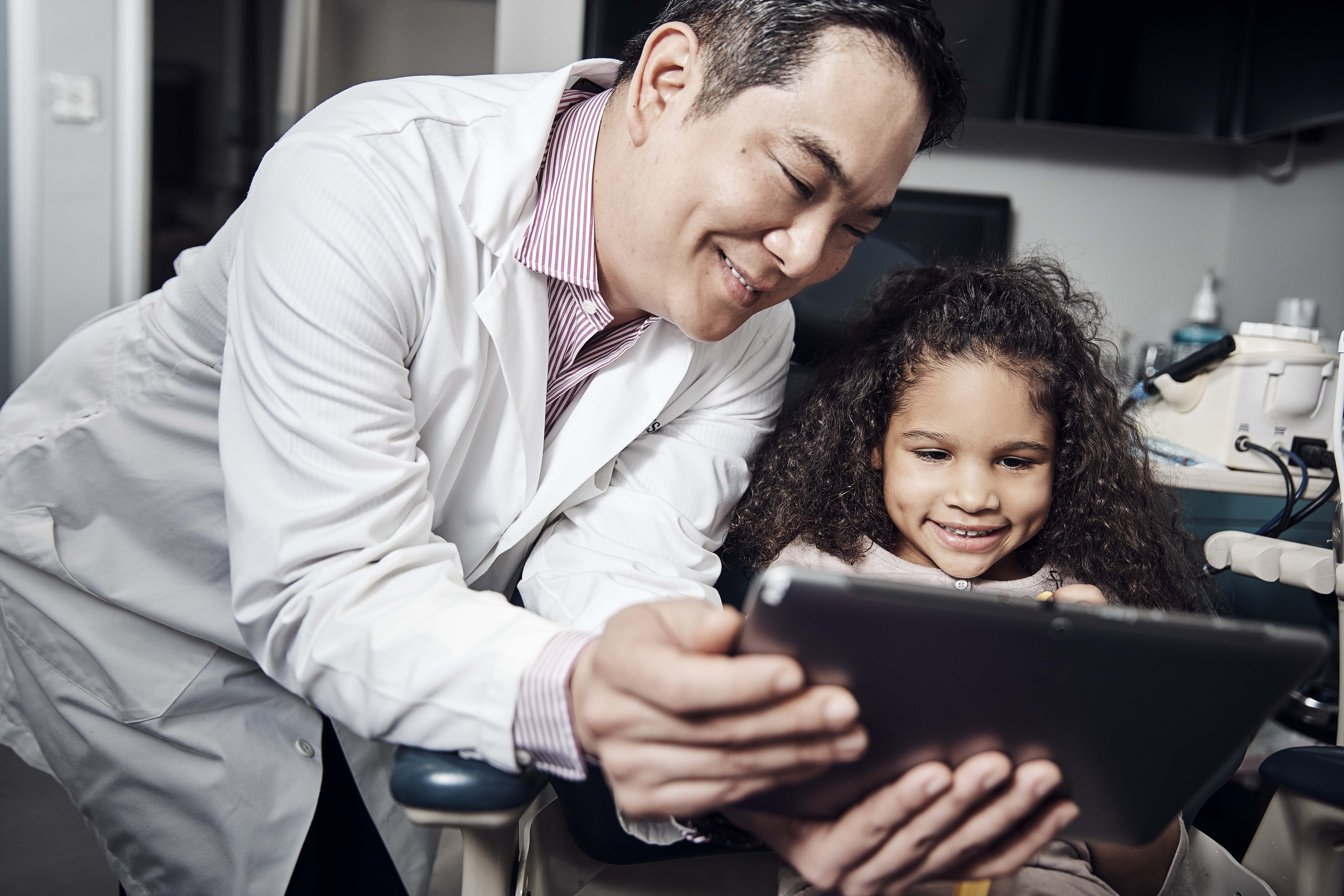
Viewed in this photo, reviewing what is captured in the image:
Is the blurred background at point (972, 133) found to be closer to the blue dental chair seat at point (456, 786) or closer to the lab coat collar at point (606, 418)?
the lab coat collar at point (606, 418)

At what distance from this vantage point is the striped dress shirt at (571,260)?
0.89 metres

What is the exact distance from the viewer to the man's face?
2.44 ft

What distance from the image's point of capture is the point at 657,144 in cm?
83

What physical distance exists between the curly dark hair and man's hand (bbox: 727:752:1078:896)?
51 centimetres

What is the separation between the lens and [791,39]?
76 centimetres

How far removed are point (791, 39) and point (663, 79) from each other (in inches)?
5.5

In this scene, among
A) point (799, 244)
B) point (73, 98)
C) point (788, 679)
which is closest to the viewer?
point (788, 679)

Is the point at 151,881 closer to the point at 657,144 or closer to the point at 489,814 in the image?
the point at 489,814

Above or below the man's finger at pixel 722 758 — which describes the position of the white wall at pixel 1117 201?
above

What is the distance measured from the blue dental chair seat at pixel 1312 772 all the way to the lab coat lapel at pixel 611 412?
2.04 ft

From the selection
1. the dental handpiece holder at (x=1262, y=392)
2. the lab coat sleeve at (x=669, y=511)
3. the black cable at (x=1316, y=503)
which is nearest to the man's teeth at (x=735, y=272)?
the lab coat sleeve at (x=669, y=511)

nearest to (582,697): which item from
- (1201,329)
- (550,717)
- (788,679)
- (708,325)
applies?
(550,717)

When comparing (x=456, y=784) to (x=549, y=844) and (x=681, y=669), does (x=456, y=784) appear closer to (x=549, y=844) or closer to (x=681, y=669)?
(x=681, y=669)

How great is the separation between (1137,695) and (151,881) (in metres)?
0.92
